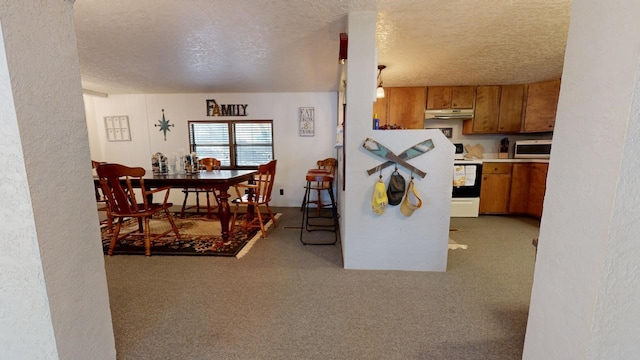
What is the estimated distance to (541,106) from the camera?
346cm

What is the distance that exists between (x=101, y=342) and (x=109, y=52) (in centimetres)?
280

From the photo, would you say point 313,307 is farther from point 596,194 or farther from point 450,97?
point 450,97

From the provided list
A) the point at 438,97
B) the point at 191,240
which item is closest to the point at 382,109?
the point at 438,97

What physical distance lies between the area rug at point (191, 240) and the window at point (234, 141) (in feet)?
4.64

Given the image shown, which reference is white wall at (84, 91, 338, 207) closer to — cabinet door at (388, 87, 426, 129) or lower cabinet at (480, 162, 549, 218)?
cabinet door at (388, 87, 426, 129)

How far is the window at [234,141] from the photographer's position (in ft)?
14.0

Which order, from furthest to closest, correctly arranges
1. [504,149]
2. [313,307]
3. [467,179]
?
1. [504,149]
2. [467,179]
3. [313,307]

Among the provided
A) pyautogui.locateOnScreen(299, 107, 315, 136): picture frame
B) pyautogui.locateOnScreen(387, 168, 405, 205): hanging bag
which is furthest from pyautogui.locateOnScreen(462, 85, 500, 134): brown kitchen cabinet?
pyautogui.locateOnScreen(387, 168, 405, 205): hanging bag

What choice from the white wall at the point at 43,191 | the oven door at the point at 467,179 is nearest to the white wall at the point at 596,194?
the white wall at the point at 43,191

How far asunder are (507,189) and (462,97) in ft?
5.21

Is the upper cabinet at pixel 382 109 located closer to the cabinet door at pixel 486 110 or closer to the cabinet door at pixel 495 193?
the cabinet door at pixel 486 110

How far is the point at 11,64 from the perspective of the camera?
0.66m

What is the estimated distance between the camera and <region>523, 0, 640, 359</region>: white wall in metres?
0.51

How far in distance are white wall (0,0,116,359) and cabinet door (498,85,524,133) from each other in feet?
15.5
